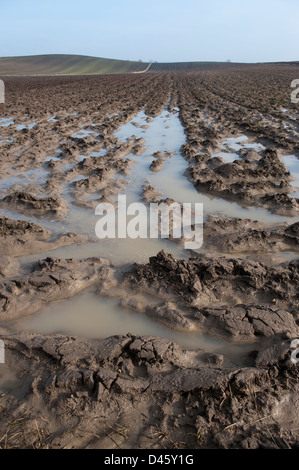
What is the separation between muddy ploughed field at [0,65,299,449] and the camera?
2.39m

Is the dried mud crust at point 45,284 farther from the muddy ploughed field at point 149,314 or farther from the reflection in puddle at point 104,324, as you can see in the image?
the reflection in puddle at point 104,324

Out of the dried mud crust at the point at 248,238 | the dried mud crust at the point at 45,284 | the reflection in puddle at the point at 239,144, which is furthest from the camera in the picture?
the reflection in puddle at the point at 239,144

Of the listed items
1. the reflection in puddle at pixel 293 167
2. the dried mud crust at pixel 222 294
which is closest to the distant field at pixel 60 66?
the reflection in puddle at pixel 293 167

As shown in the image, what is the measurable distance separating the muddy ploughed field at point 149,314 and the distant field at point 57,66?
5901 cm

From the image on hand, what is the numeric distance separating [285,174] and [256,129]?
527 cm

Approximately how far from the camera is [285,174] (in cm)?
744

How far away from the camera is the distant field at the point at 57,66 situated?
57812 millimetres

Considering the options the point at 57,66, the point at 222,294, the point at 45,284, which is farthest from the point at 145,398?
the point at 57,66

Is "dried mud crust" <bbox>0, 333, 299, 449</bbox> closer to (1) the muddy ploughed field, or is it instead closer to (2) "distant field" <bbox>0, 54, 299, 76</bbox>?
(1) the muddy ploughed field

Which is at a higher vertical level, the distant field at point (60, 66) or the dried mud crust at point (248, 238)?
the distant field at point (60, 66)

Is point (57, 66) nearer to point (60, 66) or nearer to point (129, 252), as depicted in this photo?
point (60, 66)

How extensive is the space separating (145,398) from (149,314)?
3.53 ft

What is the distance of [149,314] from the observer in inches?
140
